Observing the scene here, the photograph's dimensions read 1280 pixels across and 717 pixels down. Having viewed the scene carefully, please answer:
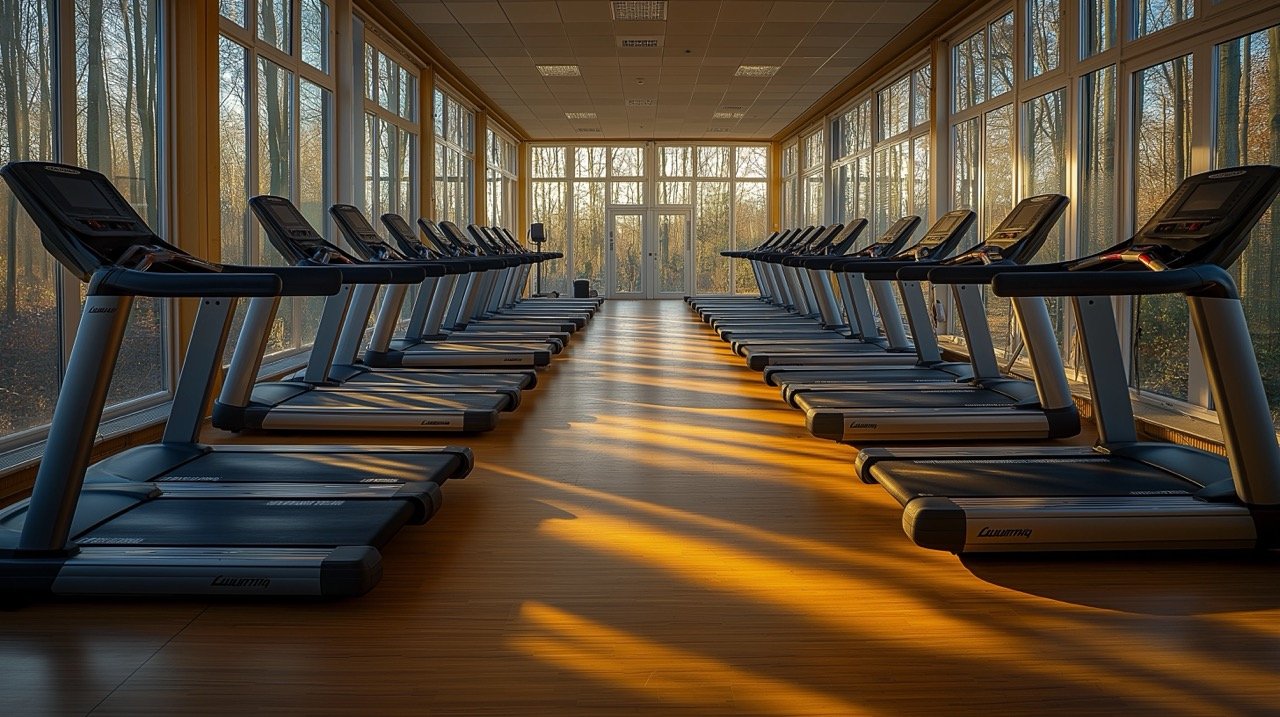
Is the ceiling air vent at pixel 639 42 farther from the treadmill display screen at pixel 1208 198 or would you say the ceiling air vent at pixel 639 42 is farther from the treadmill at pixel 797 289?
the treadmill display screen at pixel 1208 198

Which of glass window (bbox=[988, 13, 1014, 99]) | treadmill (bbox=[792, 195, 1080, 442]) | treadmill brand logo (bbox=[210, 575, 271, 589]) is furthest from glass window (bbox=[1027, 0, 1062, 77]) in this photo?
treadmill brand logo (bbox=[210, 575, 271, 589])

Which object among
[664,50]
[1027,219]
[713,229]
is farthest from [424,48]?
[713,229]

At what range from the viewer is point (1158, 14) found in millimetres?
5961

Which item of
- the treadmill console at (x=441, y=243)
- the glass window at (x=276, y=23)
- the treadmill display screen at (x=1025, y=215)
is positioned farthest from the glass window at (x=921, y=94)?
the glass window at (x=276, y=23)

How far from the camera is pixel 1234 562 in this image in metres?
2.91

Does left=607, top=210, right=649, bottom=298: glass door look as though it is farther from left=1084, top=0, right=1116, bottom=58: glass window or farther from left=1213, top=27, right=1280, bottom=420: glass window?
left=1213, top=27, right=1280, bottom=420: glass window

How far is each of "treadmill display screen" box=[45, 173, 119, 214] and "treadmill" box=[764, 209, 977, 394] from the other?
140 inches

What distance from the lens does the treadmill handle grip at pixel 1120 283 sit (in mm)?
2869

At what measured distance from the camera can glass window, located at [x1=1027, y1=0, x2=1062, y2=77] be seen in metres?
7.71

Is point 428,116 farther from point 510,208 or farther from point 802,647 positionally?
point 802,647

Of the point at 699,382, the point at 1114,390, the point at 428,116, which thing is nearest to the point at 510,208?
the point at 428,116

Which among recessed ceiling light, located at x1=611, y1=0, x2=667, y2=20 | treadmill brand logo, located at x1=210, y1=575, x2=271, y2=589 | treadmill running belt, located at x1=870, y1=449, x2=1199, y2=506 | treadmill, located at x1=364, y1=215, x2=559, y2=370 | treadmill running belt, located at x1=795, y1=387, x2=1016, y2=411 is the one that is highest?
recessed ceiling light, located at x1=611, y1=0, x2=667, y2=20

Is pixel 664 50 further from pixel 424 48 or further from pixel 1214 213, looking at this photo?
pixel 1214 213

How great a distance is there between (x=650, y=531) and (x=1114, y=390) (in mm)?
1702
